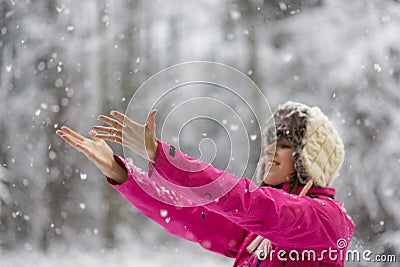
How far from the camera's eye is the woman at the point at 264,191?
594mm

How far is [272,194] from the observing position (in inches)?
25.1

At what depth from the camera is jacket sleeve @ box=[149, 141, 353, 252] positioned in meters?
0.59

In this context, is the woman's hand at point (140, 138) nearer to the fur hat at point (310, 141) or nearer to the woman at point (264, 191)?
the woman at point (264, 191)

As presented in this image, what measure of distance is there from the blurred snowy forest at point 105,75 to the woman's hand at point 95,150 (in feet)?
5.06

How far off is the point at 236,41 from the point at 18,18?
39.6 inches

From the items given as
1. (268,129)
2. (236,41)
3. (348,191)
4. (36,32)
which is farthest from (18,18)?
(268,129)

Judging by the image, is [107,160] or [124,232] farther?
[124,232]

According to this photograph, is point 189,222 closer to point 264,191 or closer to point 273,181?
point 273,181

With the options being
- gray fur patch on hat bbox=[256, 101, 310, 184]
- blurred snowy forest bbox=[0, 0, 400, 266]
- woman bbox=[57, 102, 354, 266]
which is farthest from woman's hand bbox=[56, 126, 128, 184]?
blurred snowy forest bbox=[0, 0, 400, 266]

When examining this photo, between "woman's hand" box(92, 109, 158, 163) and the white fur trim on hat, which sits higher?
"woman's hand" box(92, 109, 158, 163)

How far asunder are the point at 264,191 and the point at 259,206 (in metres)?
0.02

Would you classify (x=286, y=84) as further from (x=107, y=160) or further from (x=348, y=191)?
(x=107, y=160)

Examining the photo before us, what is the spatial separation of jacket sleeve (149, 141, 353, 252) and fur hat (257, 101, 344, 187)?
97 millimetres

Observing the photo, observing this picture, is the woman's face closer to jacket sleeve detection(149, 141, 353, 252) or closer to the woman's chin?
the woman's chin
